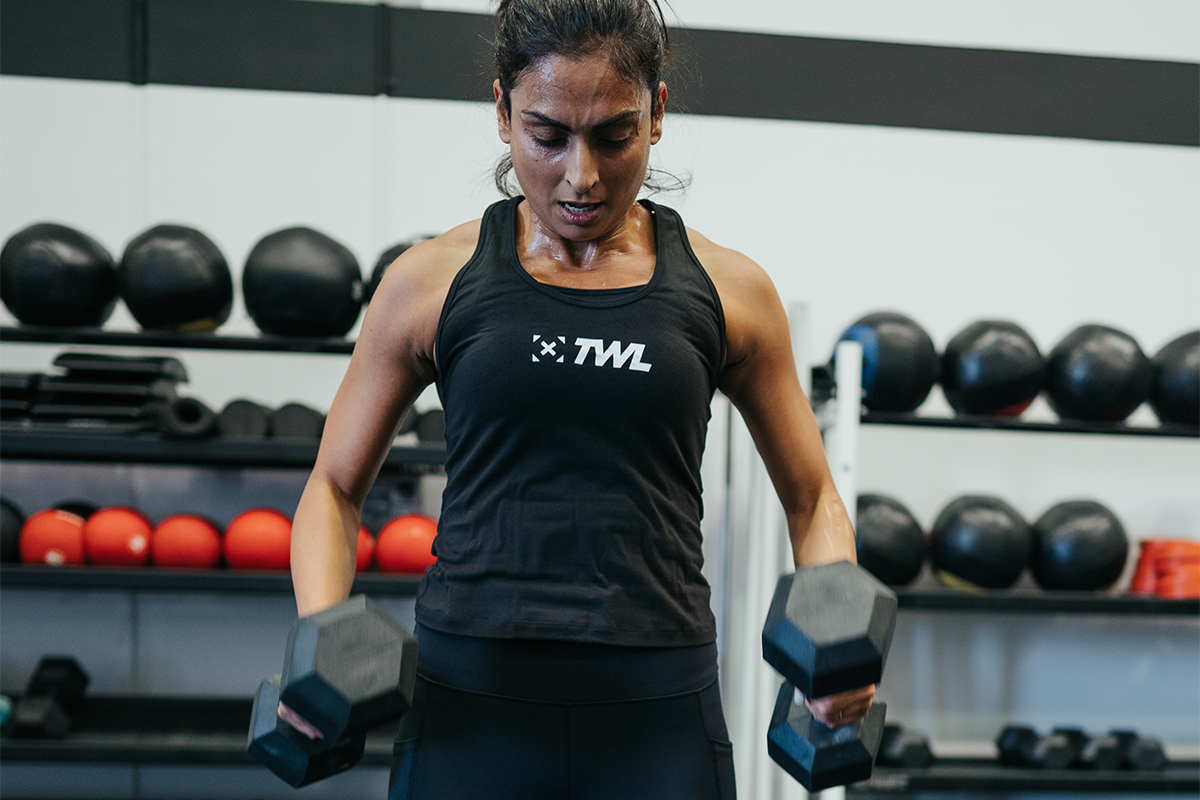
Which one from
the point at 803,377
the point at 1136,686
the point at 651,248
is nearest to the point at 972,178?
the point at 803,377

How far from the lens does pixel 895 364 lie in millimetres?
3109

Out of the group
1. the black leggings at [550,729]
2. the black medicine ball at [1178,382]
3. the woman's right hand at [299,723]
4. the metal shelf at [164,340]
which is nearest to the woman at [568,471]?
the black leggings at [550,729]

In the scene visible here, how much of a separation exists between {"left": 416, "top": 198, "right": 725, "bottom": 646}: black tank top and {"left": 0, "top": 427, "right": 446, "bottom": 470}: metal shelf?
6.14ft

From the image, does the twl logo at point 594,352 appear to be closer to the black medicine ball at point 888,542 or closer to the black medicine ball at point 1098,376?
the black medicine ball at point 888,542

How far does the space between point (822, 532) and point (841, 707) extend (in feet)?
0.70

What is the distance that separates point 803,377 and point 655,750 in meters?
2.03

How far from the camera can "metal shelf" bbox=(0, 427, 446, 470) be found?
2.89m

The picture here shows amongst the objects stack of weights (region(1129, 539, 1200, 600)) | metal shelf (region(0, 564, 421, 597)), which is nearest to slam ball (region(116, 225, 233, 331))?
metal shelf (region(0, 564, 421, 597))

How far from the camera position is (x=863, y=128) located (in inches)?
149

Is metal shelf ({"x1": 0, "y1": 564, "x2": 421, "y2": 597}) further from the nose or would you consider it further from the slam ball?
the nose

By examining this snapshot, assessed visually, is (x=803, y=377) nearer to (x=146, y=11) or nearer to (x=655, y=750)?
(x=655, y=750)

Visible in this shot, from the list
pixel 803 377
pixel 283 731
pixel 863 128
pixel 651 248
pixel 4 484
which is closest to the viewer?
pixel 283 731

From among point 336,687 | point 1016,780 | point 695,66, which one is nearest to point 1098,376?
point 1016,780

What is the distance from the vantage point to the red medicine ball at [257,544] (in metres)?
2.98
